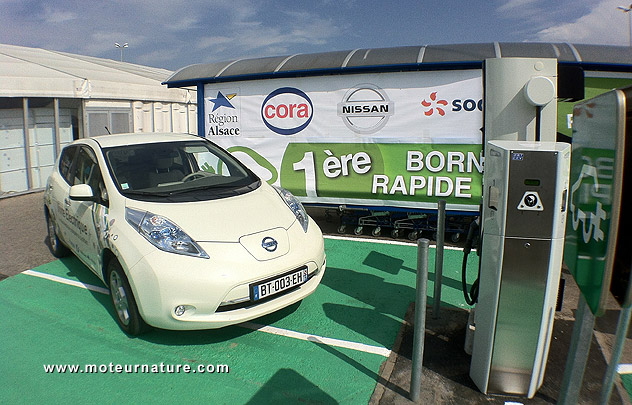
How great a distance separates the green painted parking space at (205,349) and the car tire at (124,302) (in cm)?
11

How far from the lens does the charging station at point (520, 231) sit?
9.09ft

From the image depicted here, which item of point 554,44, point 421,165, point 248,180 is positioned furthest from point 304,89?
point 554,44

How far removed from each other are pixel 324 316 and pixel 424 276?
1.57m

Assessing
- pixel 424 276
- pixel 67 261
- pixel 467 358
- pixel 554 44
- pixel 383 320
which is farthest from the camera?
pixel 554 44

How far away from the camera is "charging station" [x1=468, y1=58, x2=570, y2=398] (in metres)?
2.77

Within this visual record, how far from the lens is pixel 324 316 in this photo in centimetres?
423

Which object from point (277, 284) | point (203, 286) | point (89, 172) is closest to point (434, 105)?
point (277, 284)

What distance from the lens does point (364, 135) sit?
22.4 ft

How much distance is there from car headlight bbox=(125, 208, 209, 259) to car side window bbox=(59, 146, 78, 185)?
192 centimetres

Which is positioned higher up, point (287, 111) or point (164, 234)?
point (287, 111)

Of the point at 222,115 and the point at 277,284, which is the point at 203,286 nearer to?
the point at 277,284

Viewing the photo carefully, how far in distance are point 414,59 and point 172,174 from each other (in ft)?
12.2

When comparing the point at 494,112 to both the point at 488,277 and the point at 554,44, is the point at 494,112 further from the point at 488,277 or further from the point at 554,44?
the point at 554,44

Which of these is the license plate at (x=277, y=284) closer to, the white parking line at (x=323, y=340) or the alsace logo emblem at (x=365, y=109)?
the white parking line at (x=323, y=340)
